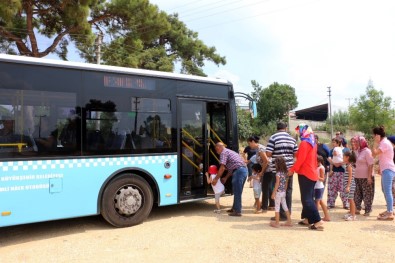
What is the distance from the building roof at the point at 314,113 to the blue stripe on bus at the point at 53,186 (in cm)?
6061

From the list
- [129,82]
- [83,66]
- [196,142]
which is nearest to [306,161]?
[196,142]

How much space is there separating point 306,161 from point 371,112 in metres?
39.3

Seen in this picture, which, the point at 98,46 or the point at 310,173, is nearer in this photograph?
the point at 310,173

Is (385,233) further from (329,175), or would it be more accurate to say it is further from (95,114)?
(95,114)

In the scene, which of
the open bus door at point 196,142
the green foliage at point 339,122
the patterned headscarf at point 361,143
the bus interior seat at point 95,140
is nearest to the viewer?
the bus interior seat at point 95,140

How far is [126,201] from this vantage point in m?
6.36

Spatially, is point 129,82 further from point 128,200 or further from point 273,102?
point 273,102

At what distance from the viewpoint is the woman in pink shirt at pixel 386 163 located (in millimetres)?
6934

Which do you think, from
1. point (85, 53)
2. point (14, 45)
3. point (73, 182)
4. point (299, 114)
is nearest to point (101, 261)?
point (73, 182)

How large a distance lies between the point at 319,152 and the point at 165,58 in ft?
57.4

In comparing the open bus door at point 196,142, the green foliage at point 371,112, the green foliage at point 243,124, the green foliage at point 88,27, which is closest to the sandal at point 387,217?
the open bus door at point 196,142

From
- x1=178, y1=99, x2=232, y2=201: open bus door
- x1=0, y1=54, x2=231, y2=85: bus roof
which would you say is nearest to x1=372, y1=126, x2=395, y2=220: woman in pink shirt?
x1=178, y1=99, x2=232, y2=201: open bus door

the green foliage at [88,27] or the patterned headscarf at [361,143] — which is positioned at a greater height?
the green foliage at [88,27]

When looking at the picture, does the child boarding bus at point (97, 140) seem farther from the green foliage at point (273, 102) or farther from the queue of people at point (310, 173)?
the green foliage at point (273, 102)
